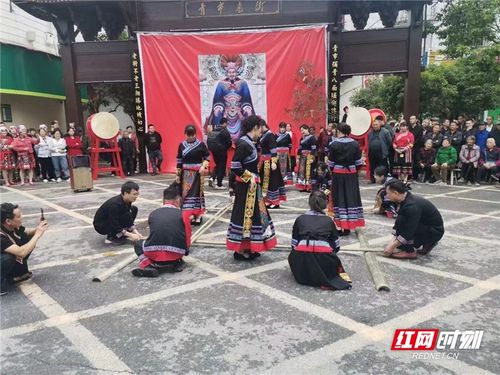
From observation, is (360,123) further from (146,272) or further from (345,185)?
(146,272)

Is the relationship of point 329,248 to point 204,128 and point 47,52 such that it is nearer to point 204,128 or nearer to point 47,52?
point 204,128

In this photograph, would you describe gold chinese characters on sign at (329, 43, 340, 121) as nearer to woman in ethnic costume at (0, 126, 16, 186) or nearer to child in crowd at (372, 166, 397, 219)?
child in crowd at (372, 166, 397, 219)

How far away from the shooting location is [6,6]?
15.1 meters

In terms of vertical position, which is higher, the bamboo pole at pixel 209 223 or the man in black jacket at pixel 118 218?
the man in black jacket at pixel 118 218

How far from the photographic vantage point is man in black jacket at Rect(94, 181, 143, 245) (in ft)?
17.4

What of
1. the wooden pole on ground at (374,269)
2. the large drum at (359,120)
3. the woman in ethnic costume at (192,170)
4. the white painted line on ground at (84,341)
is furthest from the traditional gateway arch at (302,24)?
the white painted line on ground at (84,341)

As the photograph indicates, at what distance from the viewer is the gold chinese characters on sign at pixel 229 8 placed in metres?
12.0

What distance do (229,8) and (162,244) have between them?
31.1 feet

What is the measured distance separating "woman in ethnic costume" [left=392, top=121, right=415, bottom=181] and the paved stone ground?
496cm

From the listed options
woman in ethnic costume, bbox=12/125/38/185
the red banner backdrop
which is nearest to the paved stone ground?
woman in ethnic costume, bbox=12/125/38/185

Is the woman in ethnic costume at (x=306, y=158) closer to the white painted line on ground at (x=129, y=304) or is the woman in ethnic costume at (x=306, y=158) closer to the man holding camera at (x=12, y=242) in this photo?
the white painted line on ground at (x=129, y=304)

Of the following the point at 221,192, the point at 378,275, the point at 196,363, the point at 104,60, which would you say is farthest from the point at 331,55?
the point at 196,363

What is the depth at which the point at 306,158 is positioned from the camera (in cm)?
929

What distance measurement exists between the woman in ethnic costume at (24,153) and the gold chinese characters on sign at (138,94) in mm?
2841
